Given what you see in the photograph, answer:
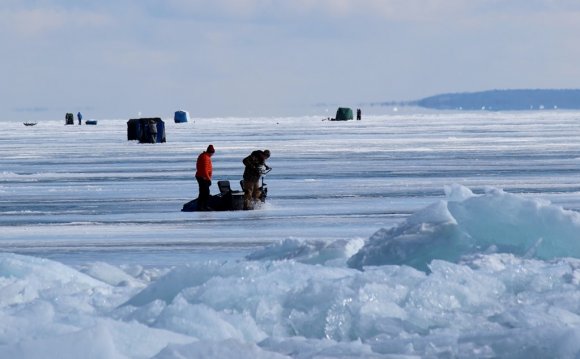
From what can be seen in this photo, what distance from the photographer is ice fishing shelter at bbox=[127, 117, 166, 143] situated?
201ft

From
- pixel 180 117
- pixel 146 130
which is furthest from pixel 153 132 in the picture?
pixel 180 117

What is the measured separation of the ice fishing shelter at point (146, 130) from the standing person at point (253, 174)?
3824 cm

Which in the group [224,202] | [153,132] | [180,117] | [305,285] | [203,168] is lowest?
[180,117]

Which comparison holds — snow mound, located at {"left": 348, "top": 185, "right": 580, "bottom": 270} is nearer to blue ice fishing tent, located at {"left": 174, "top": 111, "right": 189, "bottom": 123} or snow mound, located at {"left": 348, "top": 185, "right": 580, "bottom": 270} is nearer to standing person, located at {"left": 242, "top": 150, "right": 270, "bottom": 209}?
standing person, located at {"left": 242, "top": 150, "right": 270, "bottom": 209}

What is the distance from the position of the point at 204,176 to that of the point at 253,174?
2.81ft

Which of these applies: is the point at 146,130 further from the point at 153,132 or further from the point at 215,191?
the point at 215,191

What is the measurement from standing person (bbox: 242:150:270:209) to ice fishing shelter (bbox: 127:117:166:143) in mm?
38238

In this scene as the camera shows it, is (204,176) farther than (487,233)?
Yes

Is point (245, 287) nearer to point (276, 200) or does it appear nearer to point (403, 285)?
point (403, 285)

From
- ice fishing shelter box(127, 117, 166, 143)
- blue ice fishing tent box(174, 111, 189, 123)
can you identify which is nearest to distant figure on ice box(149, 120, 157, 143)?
ice fishing shelter box(127, 117, 166, 143)

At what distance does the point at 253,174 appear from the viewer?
2294cm

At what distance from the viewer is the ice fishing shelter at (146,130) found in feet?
201

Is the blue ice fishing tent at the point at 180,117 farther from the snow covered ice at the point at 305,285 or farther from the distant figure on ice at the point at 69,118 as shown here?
Result: the snow covered ice at the point at 305,285

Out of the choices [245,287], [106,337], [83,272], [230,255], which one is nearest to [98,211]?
[230,255]
